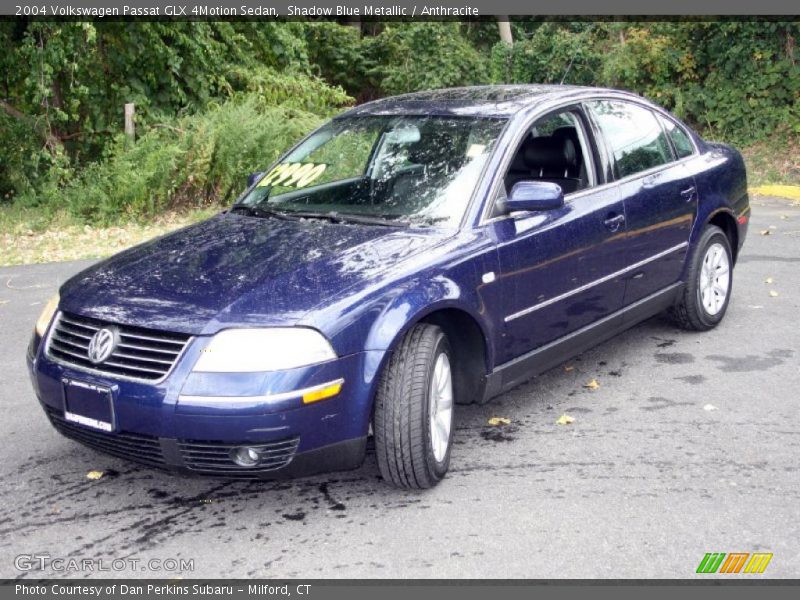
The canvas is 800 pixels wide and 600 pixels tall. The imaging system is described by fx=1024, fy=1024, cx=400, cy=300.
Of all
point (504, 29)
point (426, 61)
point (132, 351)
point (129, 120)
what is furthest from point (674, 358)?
point (504, 29)

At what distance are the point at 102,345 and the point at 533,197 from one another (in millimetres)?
2034

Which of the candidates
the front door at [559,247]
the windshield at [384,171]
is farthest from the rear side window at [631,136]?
the windshield at [384,171]

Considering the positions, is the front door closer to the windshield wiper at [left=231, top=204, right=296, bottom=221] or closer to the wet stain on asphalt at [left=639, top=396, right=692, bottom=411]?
the wet stain on asphalt at [left=639, top=396, right=692, bottom=411]

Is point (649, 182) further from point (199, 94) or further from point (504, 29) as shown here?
point (504, 29)

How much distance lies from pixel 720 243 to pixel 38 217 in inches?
328

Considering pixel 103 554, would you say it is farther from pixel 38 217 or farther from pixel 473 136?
pixel 38 217

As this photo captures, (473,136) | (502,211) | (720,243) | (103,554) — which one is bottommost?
(103,554)

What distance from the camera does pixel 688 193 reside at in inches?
246

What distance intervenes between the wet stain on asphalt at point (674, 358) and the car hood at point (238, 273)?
7.16ft

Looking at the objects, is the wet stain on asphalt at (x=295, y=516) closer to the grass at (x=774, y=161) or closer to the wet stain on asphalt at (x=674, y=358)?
the wet stain on asphalt at (x=674, y=358)

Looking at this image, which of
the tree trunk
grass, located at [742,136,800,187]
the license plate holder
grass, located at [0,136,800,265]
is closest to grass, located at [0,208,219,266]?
grass, located at [0,136,800,265]

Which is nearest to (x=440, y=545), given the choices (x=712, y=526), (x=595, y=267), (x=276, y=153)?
(x=712, y=526)

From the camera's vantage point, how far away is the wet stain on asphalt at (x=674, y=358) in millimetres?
6133

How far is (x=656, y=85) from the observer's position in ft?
A: 56.7
